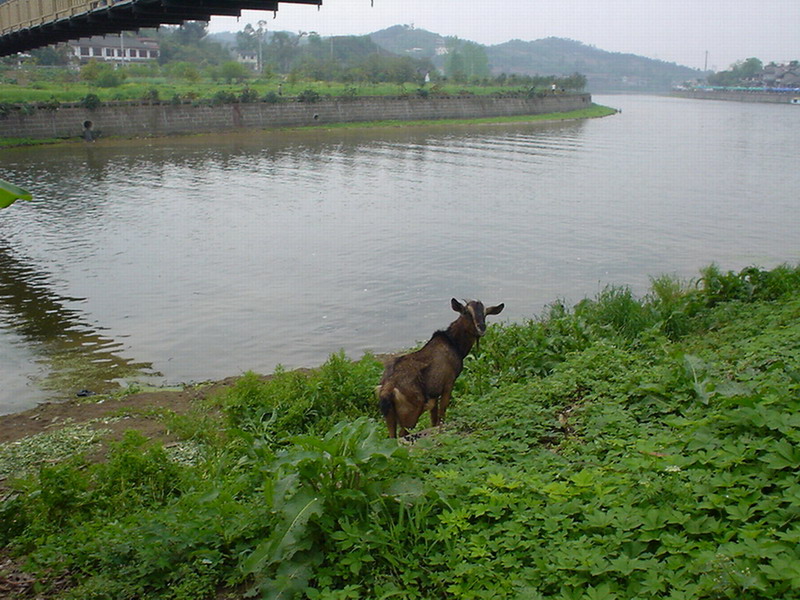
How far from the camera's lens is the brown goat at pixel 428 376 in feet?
20.0

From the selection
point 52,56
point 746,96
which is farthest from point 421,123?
point 746,96

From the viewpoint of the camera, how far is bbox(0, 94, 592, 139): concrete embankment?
144ft

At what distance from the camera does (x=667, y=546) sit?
338 cm

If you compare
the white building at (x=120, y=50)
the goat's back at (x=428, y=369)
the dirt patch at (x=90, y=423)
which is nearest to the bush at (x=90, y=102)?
the dirt patch at (x=90, y=423)

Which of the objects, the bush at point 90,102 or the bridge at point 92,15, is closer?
the bridge at point 92,15

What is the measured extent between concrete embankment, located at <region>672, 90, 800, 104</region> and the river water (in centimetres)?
10498

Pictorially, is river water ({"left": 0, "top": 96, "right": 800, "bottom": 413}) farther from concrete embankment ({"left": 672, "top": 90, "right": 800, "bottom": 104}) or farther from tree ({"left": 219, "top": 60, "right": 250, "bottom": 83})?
concrete embankment ({"left": 672, "top": 90, "right": 800, "bottom": 104})

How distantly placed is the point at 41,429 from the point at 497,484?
5.61 metres

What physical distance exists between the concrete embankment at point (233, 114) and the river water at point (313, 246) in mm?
6705

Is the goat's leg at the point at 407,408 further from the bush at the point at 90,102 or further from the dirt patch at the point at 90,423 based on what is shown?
the bush at the point at 90,102

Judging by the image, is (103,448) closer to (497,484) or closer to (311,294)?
(497,484)

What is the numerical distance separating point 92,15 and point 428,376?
16919mm

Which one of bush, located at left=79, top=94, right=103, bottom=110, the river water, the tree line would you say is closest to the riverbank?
bush, located at left=79, top=94, right=103, bottom=110

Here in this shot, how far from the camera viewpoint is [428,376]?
629cm
